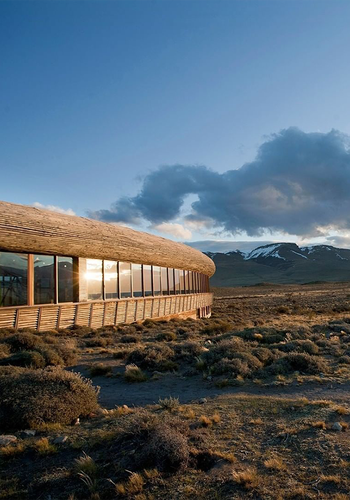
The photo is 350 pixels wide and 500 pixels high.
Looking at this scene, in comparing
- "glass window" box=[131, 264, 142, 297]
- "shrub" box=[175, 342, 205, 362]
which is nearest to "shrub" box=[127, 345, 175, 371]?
"shrub" box=[175, 342, 205, 362]

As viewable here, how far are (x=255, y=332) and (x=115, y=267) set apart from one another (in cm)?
829

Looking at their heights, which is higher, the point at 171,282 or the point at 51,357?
the point at 171,282

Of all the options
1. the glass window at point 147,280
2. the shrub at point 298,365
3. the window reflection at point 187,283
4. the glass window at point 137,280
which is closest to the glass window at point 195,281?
the window reflection at point 187,283

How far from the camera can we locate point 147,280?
23.4m

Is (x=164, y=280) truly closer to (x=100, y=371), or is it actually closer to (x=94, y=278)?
(x=94, y=278)

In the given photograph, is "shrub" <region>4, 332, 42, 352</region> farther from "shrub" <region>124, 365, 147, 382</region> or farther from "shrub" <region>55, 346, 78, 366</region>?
"shrub" <region>124, 365, 147, 382</region>

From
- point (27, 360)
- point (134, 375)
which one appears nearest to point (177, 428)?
point (134, 375)

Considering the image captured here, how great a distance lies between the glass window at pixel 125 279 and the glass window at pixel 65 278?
3.95 meters

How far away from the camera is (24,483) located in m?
4.54

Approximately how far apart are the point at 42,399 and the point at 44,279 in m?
10.2

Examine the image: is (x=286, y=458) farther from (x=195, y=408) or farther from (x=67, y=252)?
(x=67, y=252)

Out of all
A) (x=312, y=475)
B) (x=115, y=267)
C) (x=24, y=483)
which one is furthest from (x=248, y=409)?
(x=115, y=267)

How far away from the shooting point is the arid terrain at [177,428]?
171 inches

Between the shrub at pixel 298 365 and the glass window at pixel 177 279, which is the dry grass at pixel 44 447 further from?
the glass window at pixel 177 279
